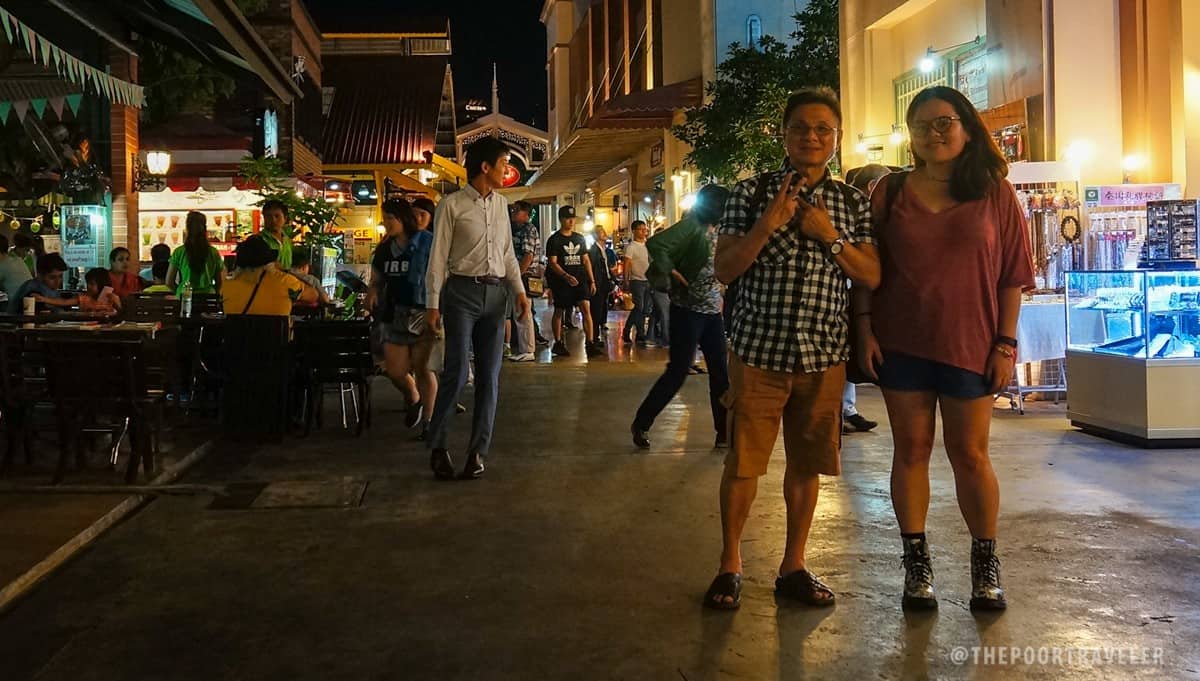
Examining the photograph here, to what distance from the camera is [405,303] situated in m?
7.68

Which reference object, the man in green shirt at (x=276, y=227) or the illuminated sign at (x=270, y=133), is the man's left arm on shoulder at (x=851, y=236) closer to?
the man in green shirt at (x=276, y=227)

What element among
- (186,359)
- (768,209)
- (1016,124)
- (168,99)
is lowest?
(186,359)

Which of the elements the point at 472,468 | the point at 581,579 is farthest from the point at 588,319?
the point at 581,579

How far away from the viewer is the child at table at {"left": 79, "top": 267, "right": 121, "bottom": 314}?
8945mm

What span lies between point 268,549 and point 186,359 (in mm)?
4223

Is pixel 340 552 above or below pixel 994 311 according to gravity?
below

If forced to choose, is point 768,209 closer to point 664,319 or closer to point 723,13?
point 664,319

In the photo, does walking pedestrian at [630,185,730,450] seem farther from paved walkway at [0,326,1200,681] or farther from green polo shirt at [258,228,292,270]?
green polo shirt at [258,228,292,270]

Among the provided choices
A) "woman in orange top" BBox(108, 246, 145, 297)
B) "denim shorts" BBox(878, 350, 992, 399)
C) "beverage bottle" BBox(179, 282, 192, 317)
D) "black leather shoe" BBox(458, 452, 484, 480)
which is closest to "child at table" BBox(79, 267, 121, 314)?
"woman in orange top" BBox(108, 246, 145, 297)

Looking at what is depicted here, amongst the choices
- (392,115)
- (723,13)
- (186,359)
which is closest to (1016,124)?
(186,359)

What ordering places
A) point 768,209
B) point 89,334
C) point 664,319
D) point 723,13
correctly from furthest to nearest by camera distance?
point 723,13, point 664,319, point 89,334, point 768,209

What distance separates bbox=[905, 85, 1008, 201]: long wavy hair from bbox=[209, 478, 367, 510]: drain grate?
3.50m

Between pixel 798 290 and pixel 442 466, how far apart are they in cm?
312

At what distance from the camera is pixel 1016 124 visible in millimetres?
10227
